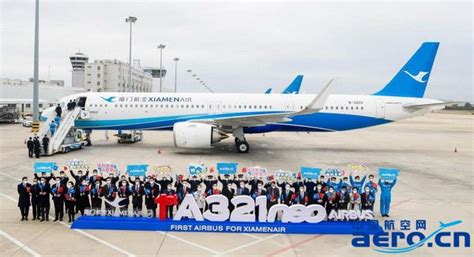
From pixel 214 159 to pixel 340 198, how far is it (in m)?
11.1

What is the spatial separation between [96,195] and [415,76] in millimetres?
22475

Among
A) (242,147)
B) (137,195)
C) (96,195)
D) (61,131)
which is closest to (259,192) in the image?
(137,195)

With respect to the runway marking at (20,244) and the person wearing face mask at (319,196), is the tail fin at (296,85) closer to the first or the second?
the person wearing face mask at (319,196)

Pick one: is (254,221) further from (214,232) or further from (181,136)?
(181,136)

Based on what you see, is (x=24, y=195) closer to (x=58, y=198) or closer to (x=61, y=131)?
(x=58, y=198)

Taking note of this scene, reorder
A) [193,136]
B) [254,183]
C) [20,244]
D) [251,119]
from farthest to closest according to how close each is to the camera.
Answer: [251,119], [193,136], [254,183], [20,244]

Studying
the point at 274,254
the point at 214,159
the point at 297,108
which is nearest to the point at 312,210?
the point at 274,254

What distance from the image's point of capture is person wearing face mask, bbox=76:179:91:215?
993 cm

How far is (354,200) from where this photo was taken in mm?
10062

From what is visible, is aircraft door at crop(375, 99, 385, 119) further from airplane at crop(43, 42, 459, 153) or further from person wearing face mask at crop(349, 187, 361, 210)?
person wearing face mask at crop(349, 187, 361, 210)

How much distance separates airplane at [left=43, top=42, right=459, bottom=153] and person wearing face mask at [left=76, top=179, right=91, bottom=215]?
12.5m

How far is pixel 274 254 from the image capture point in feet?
26.7

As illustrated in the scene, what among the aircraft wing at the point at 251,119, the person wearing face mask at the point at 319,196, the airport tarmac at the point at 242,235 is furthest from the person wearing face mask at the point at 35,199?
the aircraft wing at the point at 251,119

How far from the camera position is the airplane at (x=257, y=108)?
23734 millimetres
